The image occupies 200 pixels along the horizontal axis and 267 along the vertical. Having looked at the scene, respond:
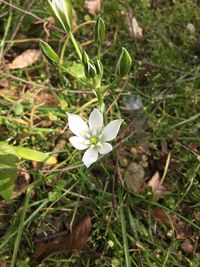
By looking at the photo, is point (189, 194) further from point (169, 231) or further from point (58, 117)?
point (58, 117)

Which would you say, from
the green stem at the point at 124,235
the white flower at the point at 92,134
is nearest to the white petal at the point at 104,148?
the white flower at the point at 92,134

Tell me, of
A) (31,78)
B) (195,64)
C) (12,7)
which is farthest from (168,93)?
(12,7)

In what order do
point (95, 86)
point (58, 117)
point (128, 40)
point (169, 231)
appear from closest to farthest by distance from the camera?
point (95, 86)
point (169, 231)
point (58, 117)
point (128, 40)

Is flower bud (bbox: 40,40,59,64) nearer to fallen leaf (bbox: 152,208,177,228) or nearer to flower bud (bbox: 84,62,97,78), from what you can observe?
flower bud (bbox: 84,62,97,78)

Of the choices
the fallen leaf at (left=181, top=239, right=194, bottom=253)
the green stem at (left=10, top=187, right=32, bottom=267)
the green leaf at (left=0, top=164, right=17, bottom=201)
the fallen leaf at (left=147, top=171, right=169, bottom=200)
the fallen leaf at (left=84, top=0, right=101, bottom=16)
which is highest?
the fallen leaf at (left=84, top=0, right=101, bottom=16)

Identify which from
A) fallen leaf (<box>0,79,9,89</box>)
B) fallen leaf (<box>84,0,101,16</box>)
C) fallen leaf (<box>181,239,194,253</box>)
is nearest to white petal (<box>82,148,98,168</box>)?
fallen leaf (<box>181,239,194,253</box>)

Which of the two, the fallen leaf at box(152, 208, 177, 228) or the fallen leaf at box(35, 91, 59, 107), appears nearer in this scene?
the fallen leaf at box(152, 208, 177, 228)
